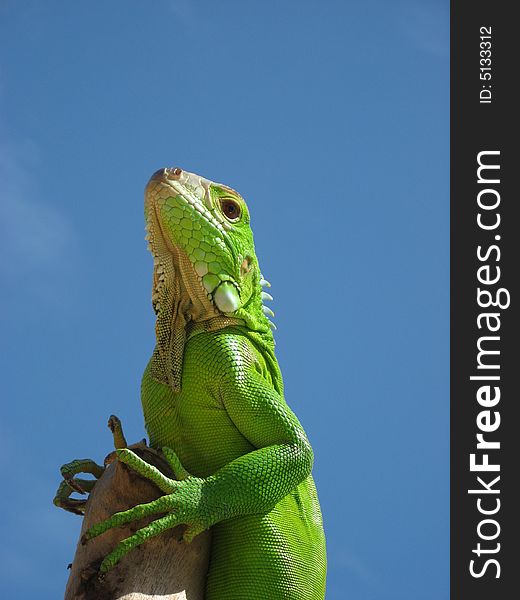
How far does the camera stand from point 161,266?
22.6ft

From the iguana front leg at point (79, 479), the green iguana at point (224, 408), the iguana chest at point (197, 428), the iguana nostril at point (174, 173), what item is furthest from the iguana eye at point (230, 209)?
the iguana front leg at point (79, 479)

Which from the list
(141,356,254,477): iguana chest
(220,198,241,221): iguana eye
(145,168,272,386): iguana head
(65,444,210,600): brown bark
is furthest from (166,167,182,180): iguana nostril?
(65,444,210,600): brown bark

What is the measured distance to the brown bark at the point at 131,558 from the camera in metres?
6.13

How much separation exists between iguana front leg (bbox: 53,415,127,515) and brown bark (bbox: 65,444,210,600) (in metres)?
0.43

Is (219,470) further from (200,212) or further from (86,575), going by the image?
(200,212)

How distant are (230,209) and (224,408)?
5.01ft

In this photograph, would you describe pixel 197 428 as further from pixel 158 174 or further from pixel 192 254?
pixel 158 174

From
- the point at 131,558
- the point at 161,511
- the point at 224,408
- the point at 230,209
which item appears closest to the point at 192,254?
the point at 230,209

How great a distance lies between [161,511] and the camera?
5980 millimetres

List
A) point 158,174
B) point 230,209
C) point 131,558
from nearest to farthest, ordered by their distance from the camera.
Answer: point 131,558 → point 158,174 → point 230,209

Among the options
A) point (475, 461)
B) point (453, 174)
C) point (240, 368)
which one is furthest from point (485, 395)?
point (240, 368)

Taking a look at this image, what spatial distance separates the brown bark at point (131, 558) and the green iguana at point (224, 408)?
18 cm

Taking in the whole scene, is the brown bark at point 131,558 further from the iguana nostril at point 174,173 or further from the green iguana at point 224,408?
the iguana nostril at point 174,173

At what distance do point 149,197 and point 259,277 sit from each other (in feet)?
3.57
